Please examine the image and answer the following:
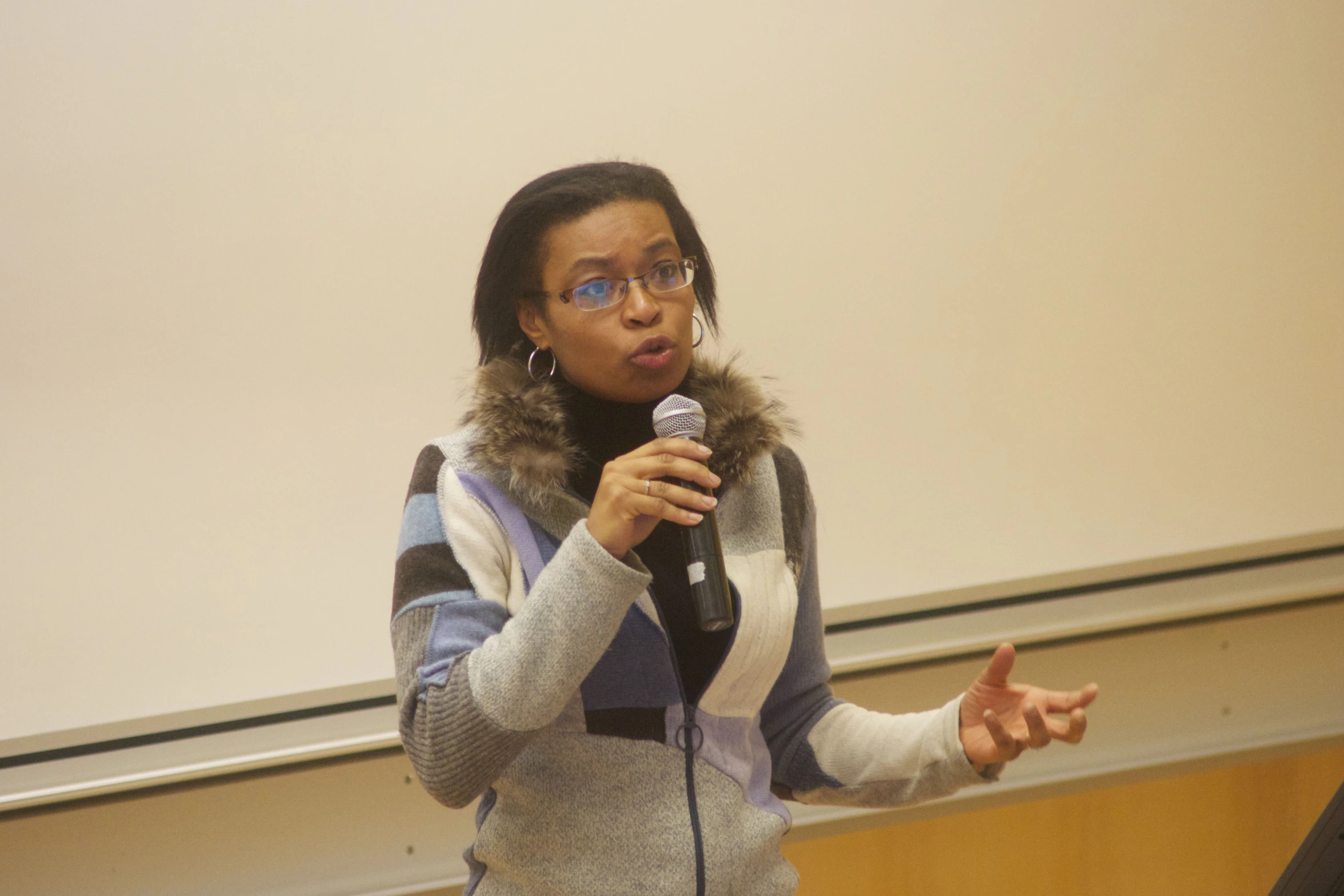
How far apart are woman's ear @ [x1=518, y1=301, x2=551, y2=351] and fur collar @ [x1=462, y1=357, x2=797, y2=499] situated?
0.03 meters

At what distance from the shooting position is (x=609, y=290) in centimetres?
97

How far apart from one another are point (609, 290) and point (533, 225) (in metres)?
0.10

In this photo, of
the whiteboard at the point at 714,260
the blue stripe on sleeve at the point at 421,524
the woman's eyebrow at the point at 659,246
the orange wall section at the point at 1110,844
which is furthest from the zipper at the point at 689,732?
the orange wall section at the point at 1110,844

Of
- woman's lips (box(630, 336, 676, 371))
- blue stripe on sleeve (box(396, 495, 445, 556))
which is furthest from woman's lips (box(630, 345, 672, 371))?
blue stripe on sleeve (box(396, 495, 445, 556))

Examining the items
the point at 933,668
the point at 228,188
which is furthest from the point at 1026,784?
the point at 228,188

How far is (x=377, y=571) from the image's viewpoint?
5.73ft

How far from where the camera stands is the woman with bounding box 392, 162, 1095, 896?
802 mm

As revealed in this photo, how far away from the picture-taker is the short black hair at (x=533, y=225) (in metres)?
0.99

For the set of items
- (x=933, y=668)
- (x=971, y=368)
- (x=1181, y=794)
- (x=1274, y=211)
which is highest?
(x=1274, y=211)

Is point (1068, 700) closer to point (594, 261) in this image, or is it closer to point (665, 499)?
point (665, 499)

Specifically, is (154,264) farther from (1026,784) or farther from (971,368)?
(1026,784)

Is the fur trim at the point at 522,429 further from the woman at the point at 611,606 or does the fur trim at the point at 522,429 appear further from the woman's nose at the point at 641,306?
the woman's nose at the point at 641,306

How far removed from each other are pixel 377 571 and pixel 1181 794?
1.60 metres

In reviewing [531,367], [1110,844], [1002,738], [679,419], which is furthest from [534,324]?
[1110,844]
